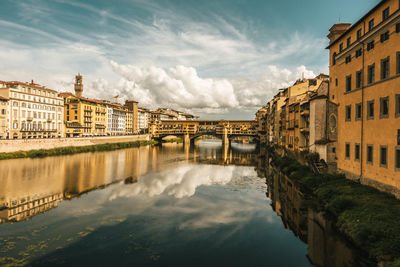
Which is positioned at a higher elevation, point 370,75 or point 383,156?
point 370,75

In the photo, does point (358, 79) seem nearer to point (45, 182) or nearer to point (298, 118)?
point (298, 118)

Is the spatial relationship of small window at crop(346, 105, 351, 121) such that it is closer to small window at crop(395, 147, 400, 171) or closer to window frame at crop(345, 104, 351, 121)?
window frame at crop(345, 104, 351, 121)

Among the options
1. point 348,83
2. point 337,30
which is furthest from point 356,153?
point 337,30

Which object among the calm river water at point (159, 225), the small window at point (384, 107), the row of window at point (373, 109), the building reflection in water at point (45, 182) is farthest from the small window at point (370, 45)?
the building reflection in water at point (45, 182)

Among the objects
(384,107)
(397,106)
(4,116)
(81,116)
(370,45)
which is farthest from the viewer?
(81,116)

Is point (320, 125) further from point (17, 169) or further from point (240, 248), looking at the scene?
point (17, 169)

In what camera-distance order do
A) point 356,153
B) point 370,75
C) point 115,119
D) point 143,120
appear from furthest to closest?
1. point 143,120
2. point 115,119
3. point 356,153
4. point 370,75

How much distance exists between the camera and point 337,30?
3052 cm

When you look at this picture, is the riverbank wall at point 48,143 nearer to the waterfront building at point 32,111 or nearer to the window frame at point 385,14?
the waterfront building at point 32,111

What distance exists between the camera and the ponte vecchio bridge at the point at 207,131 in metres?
113

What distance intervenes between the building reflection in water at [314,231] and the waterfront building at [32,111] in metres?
64.7

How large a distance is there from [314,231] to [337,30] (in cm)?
2363

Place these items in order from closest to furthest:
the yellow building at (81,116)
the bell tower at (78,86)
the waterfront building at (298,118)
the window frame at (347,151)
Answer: the window frame at (347,151) < the waterfront building at (298,118) < the yellow building at (81,116) < the bell tower at (78,86)

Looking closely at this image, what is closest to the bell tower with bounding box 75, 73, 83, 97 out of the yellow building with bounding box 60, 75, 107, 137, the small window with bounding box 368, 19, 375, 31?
the yellow building with bounding box 60, 75, 107, 137
